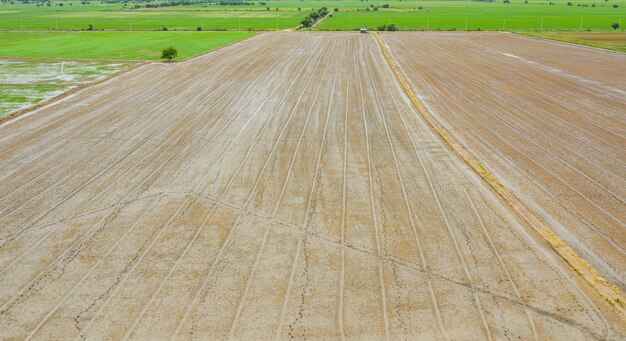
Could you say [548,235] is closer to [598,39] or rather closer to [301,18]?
[598,39]

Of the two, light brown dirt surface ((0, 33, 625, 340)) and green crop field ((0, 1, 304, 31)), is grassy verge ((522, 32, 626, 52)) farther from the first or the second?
green crop field ((0, 1, 304, 31))

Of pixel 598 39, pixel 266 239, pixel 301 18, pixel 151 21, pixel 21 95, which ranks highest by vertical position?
pixel 301 18

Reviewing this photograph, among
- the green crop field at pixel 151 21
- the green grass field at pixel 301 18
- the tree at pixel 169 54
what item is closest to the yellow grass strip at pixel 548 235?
the tree at pixel 169 54

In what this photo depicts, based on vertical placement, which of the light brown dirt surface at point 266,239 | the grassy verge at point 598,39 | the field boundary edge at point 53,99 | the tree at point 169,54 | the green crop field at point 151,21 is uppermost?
the green crop field at point 151,21

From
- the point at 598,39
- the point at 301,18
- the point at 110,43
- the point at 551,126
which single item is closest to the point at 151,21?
the point at 301,18

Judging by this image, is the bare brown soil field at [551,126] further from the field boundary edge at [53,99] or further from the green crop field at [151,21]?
the green crop field at [151,21]

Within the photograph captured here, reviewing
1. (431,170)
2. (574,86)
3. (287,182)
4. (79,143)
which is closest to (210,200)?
(287,182)
